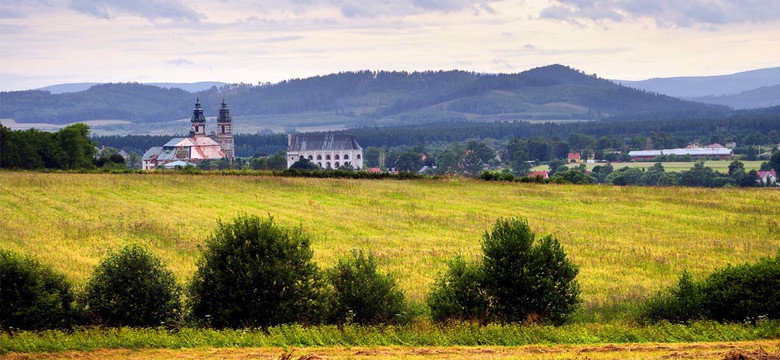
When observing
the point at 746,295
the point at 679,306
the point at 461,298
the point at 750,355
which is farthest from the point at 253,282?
the point at 746,295

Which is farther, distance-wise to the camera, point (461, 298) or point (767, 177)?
point (767, 177)

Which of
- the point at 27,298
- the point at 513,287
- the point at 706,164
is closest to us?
the point at 27,298

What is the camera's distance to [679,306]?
25531mm

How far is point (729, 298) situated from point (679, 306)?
1398 millimetres

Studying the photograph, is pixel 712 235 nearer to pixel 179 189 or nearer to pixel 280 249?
pixel 280 249

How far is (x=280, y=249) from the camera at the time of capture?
25.8 meters

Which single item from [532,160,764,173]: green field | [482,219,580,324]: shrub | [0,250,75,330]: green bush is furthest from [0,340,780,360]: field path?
[532,160,764,173]: green field

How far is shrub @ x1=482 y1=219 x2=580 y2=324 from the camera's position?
2553 cm

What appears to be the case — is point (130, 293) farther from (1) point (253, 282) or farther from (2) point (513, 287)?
(2) point (513, 287)

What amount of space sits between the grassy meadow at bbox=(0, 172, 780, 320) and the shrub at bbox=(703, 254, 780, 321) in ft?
14.2

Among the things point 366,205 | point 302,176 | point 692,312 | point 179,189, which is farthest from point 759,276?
point 302,176

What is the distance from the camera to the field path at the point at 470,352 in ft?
69.9

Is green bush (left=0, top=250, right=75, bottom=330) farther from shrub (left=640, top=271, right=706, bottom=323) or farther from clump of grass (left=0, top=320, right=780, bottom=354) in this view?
shrub (left=640, top=271, right=706, bottom=323)

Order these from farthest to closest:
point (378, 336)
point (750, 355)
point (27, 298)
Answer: point (27, 298), point (378, 336), point (750, 355)
